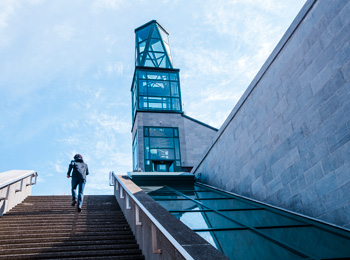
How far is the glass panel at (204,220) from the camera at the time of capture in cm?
641

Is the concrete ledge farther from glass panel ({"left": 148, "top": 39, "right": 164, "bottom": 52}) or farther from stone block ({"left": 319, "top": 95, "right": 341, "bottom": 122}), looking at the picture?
glass panel ({"left": 148, "top": 39, "right": 164, "bottom": 52})

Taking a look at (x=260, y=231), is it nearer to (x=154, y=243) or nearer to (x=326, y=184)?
(x=326, y=184)

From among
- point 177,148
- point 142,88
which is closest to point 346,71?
point 177,148

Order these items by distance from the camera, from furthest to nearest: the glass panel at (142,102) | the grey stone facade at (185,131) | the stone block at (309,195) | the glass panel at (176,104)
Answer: the glass panel at (176,104)
the glass panel at (142,102)
the grey stone facade at (185,131)
the stone block at (309,195)

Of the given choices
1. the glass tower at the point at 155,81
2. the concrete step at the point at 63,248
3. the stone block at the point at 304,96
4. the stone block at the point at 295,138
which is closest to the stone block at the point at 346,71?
the stone block at the point at 304,96

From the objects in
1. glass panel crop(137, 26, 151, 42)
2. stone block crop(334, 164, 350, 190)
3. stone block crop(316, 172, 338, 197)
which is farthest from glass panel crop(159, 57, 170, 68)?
stone block crop(334, 164, 350, 190)

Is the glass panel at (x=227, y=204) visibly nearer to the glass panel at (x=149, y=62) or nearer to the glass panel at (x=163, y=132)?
the glass panel at (x=163, y=132)

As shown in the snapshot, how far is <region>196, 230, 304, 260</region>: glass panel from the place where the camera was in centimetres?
486

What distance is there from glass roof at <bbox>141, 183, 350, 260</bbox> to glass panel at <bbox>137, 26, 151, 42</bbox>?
88.4ft

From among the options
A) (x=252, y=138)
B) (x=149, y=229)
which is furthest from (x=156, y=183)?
(x=149, y=229)

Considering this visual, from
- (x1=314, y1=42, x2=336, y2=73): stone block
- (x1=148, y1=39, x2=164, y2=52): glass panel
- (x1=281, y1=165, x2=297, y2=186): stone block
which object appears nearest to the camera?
(x1=314, y1=42, x2=336, y2=73): stone block

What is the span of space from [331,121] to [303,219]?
216cm

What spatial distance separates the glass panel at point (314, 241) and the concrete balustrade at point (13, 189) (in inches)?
266

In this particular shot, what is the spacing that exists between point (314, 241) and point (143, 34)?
30.9 meters
